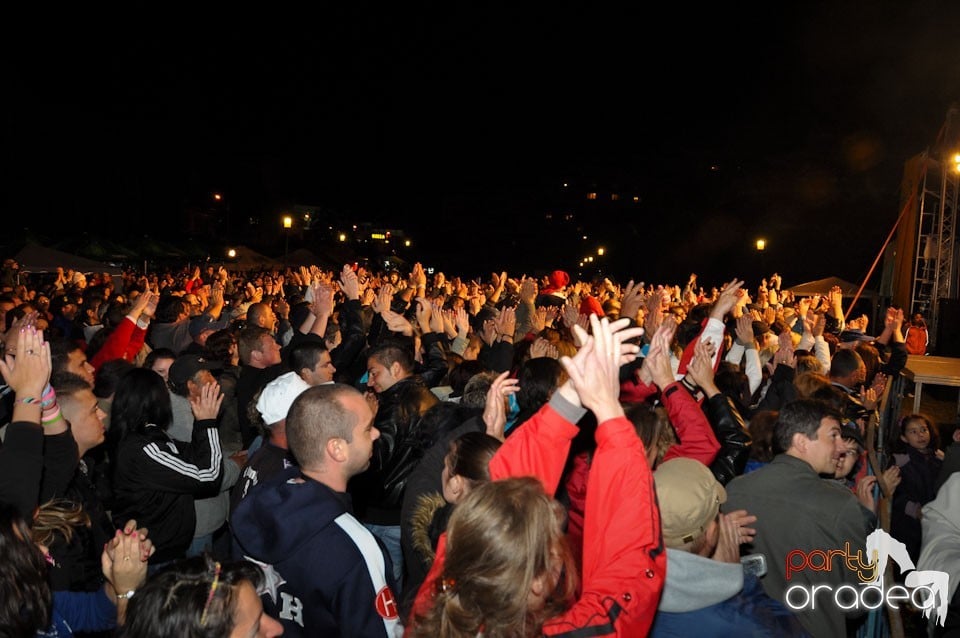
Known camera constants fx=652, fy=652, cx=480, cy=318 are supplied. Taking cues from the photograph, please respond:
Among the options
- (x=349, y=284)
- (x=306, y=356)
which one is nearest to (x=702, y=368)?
(x=306, y=356)

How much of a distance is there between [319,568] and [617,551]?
3.63 ft

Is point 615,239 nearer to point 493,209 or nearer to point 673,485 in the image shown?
point 493,209

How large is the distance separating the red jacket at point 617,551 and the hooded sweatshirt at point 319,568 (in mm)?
520

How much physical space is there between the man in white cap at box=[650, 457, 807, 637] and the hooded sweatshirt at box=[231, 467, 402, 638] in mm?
943

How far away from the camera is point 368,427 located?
9.13 feet

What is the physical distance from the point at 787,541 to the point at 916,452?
3624 mm

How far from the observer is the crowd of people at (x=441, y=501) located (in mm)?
1667

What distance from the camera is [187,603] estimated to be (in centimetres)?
173

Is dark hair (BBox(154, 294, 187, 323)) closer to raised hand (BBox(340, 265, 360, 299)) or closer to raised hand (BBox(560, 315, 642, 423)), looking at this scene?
raised hand (BBox(340, 265, 360, 299))

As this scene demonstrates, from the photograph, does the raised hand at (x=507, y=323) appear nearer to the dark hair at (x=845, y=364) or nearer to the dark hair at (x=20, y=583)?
the dark hair at (x=845, y=364)

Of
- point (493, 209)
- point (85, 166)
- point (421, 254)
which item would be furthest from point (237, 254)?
→ point (493, 209)

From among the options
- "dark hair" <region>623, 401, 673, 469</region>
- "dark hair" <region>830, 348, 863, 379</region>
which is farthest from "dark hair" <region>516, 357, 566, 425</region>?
"dark hair" <region>830, 348, 863, 379</region>

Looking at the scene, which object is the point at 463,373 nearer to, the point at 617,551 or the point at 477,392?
the point at 477,392

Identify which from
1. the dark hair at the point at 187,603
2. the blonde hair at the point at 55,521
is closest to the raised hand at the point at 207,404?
the blonde hair at the point at 55,521
